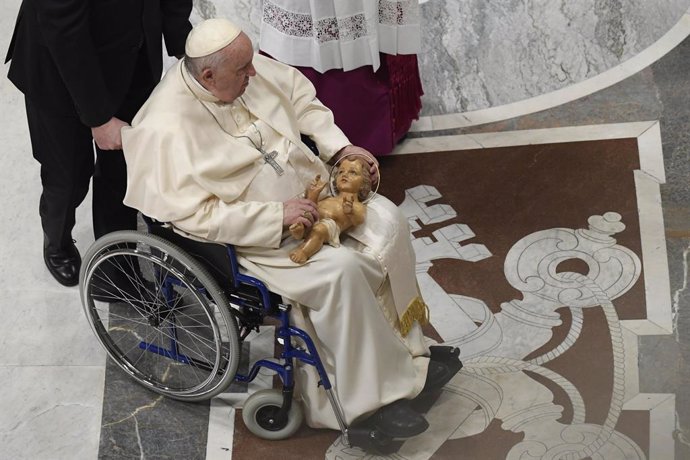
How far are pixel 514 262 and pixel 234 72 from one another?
4.93ft

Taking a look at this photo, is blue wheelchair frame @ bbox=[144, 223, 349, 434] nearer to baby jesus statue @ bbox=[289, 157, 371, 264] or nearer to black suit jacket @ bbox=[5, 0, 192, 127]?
baby jesus statue @ bbox=[289, 157, 371, 264]

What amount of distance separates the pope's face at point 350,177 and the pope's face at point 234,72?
1.28ft

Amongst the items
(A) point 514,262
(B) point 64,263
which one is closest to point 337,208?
(A) point 514,262

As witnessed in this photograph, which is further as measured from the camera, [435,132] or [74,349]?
[435,132]

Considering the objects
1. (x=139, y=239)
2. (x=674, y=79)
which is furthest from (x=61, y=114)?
(x=674, y=79)

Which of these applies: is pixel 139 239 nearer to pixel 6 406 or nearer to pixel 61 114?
pixel 61 114

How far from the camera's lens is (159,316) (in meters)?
3.88

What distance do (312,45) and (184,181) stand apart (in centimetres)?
118

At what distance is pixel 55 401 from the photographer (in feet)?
13.3

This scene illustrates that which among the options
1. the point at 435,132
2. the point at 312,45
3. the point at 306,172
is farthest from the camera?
the point at 435,132

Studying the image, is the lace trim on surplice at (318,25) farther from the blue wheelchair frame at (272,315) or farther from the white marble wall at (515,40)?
the blue wheelchair frame at (272,315)

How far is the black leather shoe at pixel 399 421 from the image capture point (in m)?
3.62

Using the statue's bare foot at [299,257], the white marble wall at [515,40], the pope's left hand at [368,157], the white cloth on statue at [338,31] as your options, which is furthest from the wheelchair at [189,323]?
the white marble wall at [515,40]

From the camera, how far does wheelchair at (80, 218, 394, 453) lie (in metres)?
3.52
